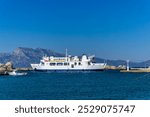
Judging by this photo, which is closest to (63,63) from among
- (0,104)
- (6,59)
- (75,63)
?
(75,63)

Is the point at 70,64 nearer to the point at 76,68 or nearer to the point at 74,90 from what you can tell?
the point at 76,68

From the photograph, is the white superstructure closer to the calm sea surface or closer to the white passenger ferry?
the white passenger ferry

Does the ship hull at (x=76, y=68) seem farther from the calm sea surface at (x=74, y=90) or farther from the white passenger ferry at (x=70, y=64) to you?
the calm sea surface at (x=74, y=90)

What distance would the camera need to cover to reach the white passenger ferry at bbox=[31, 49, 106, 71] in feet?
183

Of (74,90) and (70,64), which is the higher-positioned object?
(70,64)

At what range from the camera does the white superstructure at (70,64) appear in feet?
183

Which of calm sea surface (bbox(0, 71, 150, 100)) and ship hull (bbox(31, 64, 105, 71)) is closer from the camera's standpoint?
calm sea surface (bbox(0, 71, 150, 100))

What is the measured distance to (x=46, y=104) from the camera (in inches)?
280

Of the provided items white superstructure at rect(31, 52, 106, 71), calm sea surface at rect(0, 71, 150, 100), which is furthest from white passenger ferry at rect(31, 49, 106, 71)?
calm sea surface at rect(0, 71, 150, 100)

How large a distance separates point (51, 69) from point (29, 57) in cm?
1927

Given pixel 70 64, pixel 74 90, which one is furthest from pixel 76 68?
pixel 74 90

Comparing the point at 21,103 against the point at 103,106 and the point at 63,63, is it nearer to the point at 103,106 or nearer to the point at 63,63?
the point at 103,106

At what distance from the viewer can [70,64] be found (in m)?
56.7

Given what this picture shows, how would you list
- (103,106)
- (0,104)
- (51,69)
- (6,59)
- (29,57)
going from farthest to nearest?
(29,57), (6,59), (51,69), (0,104), (103,106)
